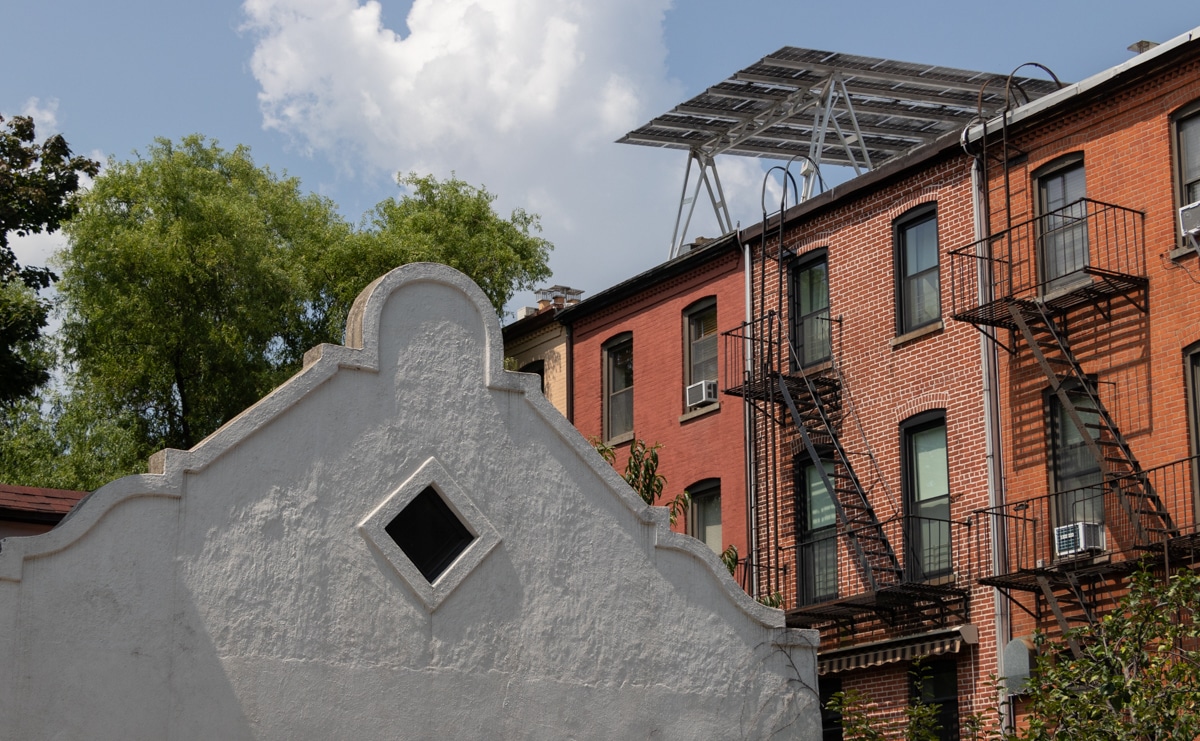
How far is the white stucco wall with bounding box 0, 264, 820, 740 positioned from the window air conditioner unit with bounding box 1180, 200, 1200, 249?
8.02 meters

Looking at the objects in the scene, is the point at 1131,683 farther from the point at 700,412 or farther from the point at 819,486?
the point at 700,412


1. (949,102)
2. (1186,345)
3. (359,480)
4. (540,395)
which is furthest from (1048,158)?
(359,480)

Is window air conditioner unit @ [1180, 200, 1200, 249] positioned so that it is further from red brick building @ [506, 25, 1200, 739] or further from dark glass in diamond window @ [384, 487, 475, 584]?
dark glass in diamond window @ [384, 487, 475, 584]

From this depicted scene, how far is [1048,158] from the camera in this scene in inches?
890

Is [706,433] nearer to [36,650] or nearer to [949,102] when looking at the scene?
[949,102]

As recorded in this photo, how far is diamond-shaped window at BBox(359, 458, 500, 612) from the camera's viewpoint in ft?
44.2

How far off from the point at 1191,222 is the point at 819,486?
26.5 feet

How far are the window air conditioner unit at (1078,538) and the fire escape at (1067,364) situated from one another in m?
0.01

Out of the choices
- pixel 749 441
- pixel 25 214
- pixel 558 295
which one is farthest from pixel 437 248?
pixel 25 214

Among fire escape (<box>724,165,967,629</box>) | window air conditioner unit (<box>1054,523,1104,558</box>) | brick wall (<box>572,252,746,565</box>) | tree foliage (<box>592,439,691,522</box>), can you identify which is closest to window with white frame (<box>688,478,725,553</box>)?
brick wall (<box>572,252,746,565</box>)

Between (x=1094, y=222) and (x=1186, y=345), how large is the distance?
→ 2315mm

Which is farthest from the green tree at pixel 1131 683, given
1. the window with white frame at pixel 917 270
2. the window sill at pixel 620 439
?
the window sill at pixel 620 439

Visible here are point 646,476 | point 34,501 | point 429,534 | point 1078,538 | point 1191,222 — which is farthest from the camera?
point 646,476

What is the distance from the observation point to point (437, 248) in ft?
119
